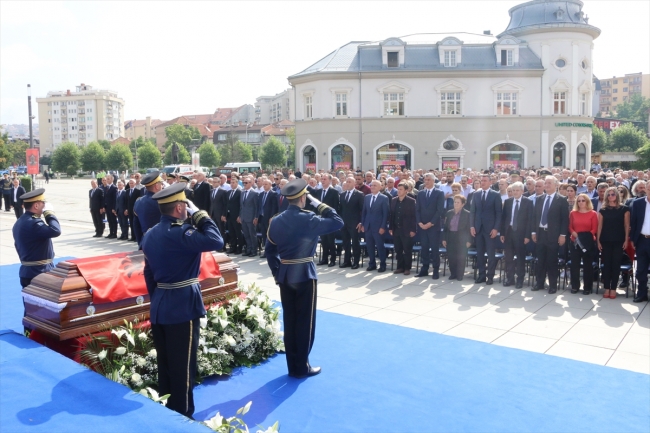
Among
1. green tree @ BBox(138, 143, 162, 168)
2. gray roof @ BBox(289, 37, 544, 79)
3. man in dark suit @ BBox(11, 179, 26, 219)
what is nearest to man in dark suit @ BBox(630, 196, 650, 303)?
man in dark suit @ BBox(11, 179, 26, 219)

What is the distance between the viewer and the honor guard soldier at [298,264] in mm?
5766

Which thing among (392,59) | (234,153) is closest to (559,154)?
(392,59)

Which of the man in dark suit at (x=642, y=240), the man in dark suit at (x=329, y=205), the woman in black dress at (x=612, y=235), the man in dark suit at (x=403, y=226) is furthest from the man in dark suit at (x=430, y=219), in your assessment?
the man in dark suit at (x=642, y=240)

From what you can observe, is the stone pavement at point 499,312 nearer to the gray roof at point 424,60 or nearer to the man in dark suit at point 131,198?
the man in dark suit at point 131,198

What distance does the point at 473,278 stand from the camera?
37.0ft

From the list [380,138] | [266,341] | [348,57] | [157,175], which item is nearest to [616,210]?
[266,341]

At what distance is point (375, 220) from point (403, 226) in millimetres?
627

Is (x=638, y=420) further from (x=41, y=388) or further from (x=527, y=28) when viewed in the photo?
(x=527, y=28)

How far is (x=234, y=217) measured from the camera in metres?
14.6

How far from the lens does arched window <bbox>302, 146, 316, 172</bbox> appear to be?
4409 centimetres

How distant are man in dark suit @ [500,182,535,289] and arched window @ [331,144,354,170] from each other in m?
32.8

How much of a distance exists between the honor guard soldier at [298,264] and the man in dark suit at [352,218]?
650 centimetres

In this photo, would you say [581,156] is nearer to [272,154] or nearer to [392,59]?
[392,59]

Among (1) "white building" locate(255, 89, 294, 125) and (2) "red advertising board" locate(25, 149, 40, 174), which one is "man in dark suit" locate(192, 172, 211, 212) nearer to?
(2) "red advertising board" locate(25, 149, 40, 174)
